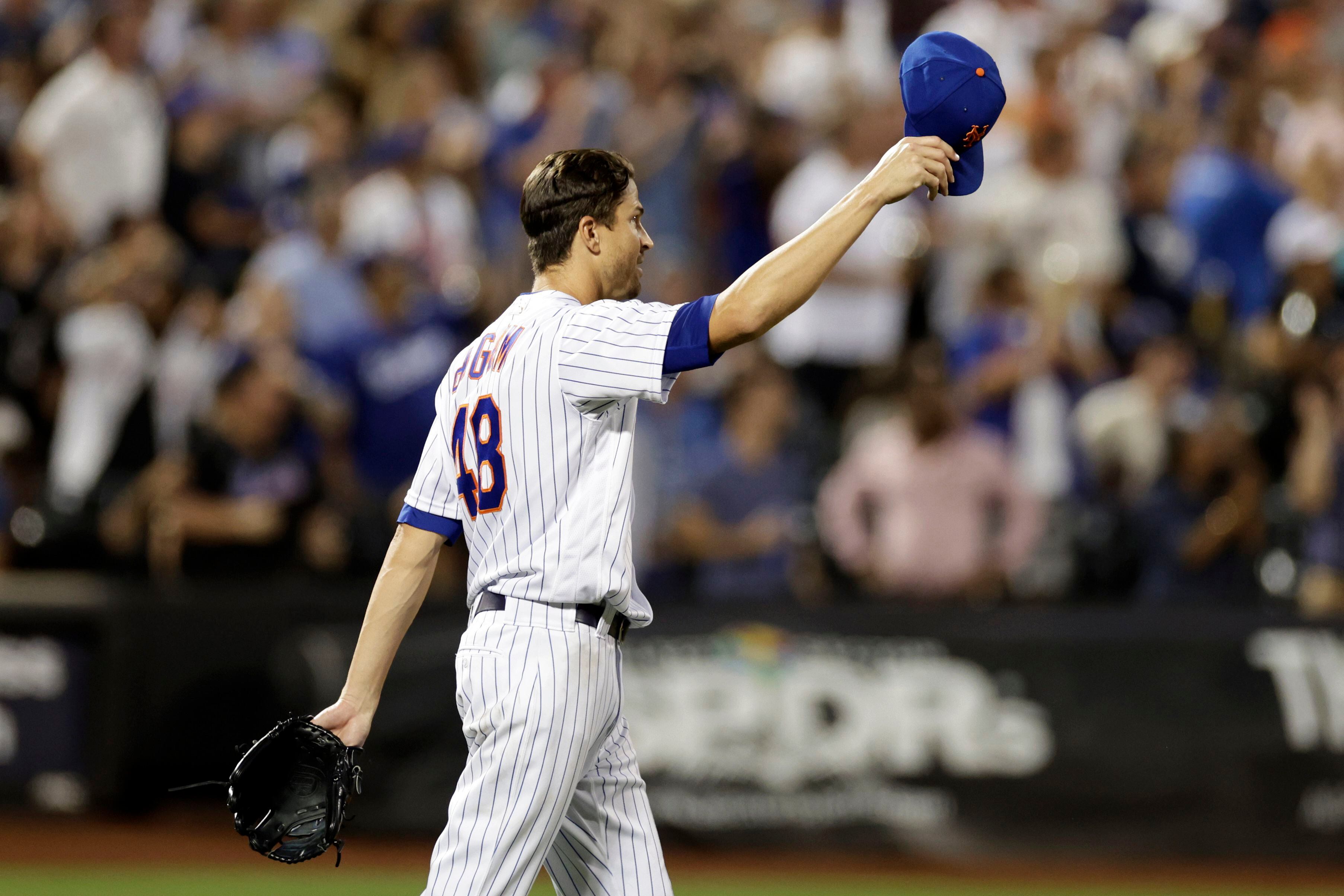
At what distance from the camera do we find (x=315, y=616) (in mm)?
8594

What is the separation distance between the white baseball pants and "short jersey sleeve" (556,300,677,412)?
491mm

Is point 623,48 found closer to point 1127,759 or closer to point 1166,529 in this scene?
point 1166,529

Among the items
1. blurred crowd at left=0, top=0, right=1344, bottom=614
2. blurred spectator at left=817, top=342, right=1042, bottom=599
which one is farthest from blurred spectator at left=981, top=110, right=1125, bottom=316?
blurred spectator at left=817, top=342, right=1042, bottom=599

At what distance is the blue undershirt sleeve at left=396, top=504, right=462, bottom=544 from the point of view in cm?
395

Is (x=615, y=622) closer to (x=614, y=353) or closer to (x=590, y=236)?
(x=614, y=353)

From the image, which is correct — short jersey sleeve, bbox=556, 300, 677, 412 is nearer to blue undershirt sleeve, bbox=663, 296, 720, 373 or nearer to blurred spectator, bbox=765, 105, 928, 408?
blue undershirt sleeve, bbox=663, 296, 720, 373

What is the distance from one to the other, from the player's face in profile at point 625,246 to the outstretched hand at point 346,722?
1.13m

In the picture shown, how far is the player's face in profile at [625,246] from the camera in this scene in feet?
12.7

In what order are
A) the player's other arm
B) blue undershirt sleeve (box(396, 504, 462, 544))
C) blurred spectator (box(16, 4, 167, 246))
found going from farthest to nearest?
blurred spectator (box(16, 4, 167, 246)) < blue undershirt sleeve (box(396, 504, 462, 544)) < the player's other arm

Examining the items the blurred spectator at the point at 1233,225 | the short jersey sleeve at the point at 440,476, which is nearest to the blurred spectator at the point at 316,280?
the blurred spectator at the point at 1233,225

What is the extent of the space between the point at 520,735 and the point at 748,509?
5226 millimetres

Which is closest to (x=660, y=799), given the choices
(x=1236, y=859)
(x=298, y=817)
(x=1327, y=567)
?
(x=1236, y=859)

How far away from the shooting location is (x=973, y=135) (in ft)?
12.3

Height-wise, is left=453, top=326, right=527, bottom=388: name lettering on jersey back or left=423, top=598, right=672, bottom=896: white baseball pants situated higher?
left=453, top=326, right=527, bottom=388: name lettering on jersey back
